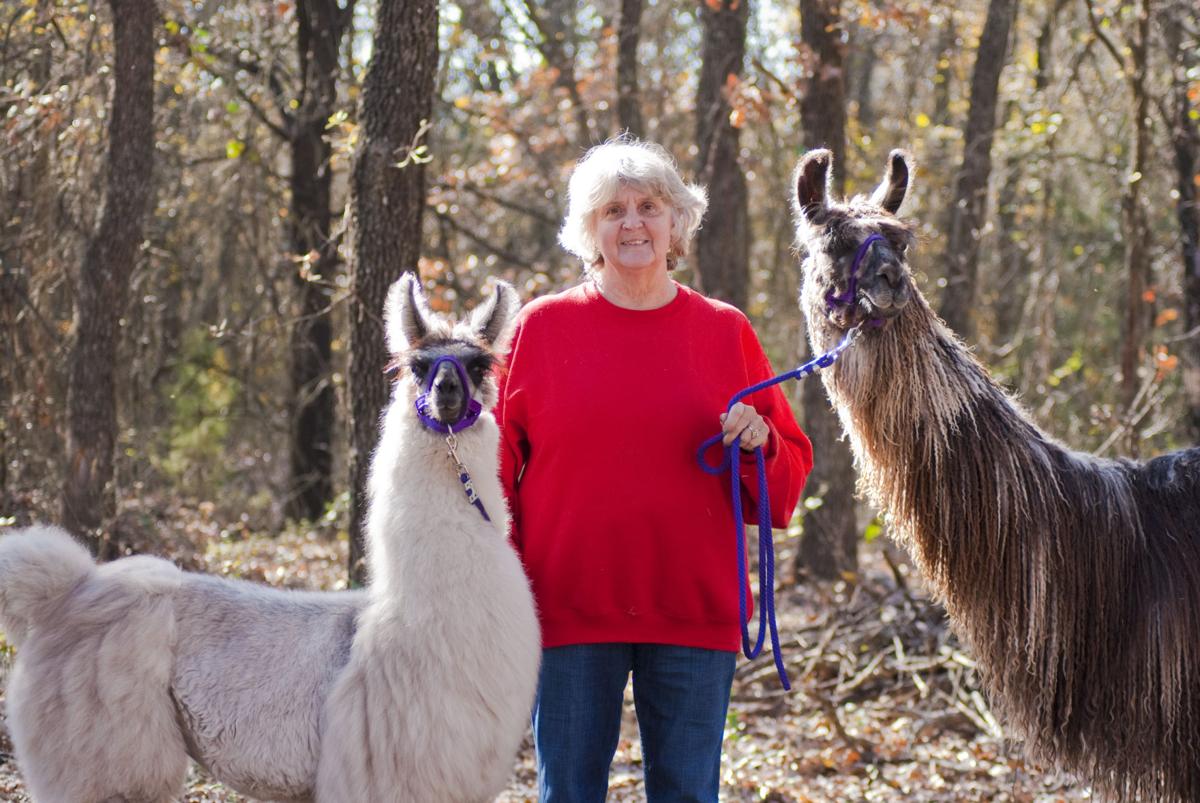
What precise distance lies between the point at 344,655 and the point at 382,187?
9.29 feet

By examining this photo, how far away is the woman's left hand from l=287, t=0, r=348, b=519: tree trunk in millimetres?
7393

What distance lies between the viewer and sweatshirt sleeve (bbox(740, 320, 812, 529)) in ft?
10.2

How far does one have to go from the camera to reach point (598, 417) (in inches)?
120

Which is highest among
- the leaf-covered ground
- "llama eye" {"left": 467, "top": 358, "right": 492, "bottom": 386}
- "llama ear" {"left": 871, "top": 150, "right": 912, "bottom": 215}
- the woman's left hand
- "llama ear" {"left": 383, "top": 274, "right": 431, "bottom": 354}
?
"llama ear" {"left": 871, "top": 150, "right": 912, "bottom": 215}

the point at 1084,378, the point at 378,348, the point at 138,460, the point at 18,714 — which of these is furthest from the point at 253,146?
the point at 1084,378

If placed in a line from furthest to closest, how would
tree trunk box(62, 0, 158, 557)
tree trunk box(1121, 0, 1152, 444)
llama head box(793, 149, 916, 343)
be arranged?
tree trunk box(1121, 0, 1152, 444), tree trunk box(62, 0, 158, 557), llama head box(793, 149, 916, 343)

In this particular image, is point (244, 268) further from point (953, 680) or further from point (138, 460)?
point (953, 680)

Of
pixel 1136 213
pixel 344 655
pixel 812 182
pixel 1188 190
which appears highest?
pixel 1188 190

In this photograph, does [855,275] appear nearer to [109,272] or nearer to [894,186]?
[894,186]

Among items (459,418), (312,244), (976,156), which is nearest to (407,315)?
(459,418)

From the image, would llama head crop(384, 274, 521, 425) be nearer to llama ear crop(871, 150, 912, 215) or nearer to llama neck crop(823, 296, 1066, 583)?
llama neck crop(823, 296, 1066, 583)

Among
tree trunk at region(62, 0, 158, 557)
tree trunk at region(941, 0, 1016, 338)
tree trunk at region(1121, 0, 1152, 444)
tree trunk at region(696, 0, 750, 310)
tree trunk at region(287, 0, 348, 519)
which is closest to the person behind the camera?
tree trunk at region(62, 0, 158, 557)

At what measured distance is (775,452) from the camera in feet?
10.2

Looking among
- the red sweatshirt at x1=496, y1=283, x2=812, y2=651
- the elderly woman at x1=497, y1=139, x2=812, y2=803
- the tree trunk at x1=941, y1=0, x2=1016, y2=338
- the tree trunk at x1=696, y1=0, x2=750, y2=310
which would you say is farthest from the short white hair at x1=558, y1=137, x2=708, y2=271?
the tree trunk at x1=941, y1=0, x2=1016, y2=338
